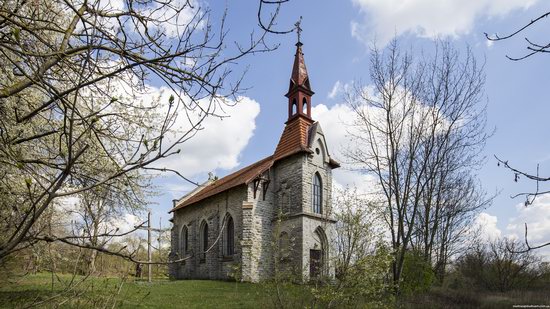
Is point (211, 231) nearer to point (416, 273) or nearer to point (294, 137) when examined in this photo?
point (294, 137)

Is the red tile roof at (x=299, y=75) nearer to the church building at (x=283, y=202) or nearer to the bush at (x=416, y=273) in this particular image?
the church building at (x=283, y=202)

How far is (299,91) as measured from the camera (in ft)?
79.2

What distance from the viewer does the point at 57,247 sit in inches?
168

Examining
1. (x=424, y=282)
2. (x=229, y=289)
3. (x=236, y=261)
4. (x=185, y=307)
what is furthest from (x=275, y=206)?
(x=185, y=307)

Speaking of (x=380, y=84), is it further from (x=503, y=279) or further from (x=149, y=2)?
(x=503, y=279)

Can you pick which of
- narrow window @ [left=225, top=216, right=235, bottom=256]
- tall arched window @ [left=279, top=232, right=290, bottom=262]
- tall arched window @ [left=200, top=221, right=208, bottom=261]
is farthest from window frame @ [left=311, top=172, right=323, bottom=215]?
tall arched window @ [left=200, top=221, right=208, bottom=261]

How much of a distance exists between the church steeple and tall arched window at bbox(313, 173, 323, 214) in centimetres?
397


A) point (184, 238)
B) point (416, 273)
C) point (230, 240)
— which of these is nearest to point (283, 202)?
point (230, 240)

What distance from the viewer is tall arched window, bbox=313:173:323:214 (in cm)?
2214

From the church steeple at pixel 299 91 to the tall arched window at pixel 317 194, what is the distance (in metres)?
3.97

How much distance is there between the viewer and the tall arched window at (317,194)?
2214cm

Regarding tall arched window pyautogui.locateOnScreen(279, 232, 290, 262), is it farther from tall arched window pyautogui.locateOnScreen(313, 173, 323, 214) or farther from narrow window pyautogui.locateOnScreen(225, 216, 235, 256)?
narrow window pyautogui.locateOnScreen(225, 216, 235, 256)

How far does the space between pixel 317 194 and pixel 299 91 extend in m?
6.50

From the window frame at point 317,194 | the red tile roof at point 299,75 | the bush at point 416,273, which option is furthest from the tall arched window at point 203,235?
the bush at point 416,273
